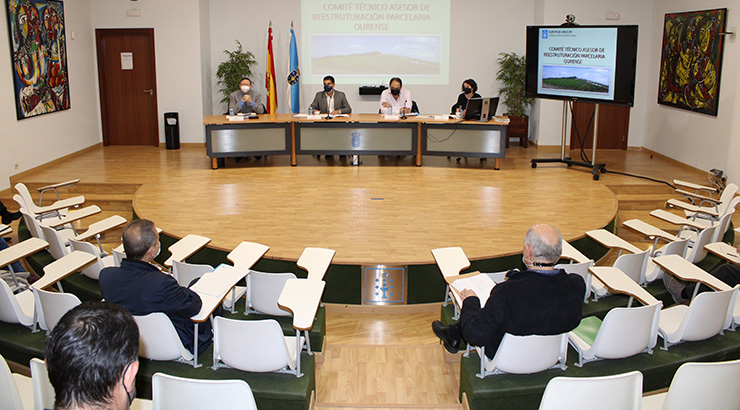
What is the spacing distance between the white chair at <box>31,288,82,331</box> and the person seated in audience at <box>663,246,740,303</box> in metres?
4.14

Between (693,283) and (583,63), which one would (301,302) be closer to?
(693,283)

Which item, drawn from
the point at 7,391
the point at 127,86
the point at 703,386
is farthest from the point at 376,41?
the point at 7,391

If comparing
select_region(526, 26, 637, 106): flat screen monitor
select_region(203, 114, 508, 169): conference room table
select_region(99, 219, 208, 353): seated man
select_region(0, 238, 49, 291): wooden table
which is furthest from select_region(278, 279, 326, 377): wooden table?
select_region(526, 26, 637, 106): flat screen monitor

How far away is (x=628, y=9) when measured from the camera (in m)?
11.2

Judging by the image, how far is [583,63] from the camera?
9.07m

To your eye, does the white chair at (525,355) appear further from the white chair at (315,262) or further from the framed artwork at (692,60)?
the framed artwork at (692,60)

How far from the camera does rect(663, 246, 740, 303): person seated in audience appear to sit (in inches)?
181

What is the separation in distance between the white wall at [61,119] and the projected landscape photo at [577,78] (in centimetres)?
762

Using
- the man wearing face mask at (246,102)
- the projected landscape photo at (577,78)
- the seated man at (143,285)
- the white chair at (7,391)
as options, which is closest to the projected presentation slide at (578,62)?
the projected landscape photo at (577,78)

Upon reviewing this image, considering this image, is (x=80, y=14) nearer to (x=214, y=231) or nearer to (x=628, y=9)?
(x=214, y=231)

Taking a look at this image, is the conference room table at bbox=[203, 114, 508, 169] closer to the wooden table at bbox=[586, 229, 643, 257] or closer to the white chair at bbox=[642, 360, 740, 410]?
the wooden table at bbox=[586, 229, 643, 257]

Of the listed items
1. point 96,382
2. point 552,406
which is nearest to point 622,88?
point 552,406

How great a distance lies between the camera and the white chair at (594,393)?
2.68 meters

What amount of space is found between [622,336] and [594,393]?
0.92m
